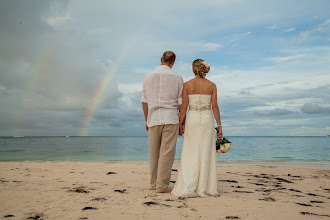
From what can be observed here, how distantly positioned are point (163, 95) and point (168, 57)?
0.78m

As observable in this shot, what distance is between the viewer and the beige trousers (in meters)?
4.88

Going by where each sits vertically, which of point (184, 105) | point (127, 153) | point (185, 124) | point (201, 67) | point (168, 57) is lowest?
point (127, 153)

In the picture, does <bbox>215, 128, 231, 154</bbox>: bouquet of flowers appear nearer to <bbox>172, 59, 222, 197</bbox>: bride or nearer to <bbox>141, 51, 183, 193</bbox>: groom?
<bbox>172, 59, 222, 197</bbox>: bride

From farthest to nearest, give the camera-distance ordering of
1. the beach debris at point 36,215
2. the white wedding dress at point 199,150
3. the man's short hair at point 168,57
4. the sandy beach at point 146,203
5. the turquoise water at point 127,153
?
the turquoise water at point 127,153 < the man's short hair at point 168,57 < the white wedding dress at point 199,150 < the sandy beach at point 146,203 < the beach debris at point 36,215

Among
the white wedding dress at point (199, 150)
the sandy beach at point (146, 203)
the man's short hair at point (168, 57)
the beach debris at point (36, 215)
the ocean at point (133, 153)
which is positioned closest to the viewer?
the beach debris at point (36, 215)

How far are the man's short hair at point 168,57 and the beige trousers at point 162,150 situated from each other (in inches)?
50.8

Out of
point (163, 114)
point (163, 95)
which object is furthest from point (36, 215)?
point (163, 95)

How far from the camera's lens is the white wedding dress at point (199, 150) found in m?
4.87

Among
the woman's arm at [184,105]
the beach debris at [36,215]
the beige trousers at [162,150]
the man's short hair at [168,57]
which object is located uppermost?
the man's short hair at [168,57]

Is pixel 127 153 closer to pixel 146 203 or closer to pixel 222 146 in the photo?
pixel 222 146

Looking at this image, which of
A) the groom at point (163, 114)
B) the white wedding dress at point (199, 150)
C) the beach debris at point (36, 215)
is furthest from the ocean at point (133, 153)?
the beach debris at point (36, 215)

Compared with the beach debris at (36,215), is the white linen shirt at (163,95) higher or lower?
higher

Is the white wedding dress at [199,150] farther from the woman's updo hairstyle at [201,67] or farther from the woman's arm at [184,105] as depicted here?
the woman's updo hairstyle at [201,67]

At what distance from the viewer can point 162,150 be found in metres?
4.92
